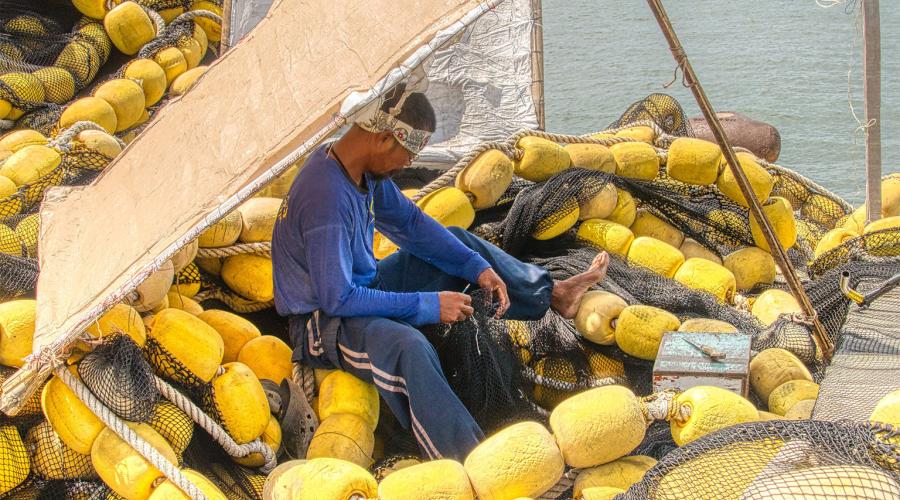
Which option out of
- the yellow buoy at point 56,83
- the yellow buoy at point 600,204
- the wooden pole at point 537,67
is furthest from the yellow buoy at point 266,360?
the yellow buoy at point 56,83

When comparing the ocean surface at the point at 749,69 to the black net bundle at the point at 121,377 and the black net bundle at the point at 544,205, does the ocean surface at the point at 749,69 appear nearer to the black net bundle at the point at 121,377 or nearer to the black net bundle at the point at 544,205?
the black net bundle at the point at 544,205

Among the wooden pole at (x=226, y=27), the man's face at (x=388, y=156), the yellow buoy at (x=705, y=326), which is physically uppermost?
the man's face at (x=388, y=156)

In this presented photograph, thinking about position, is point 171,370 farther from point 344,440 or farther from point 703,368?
point 703,368

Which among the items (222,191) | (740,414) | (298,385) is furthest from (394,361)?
(740,414)

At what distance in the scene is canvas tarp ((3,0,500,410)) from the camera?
9.56ft

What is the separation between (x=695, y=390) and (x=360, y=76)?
1364mm

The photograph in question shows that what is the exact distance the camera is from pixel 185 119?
11.0 feet

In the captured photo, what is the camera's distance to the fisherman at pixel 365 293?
133 inches

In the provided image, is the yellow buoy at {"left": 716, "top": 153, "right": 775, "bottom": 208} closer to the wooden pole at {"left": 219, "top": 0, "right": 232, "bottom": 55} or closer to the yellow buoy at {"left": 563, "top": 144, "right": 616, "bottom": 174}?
the yellow buoy at {"left": 563, "top": 144, "right": 616, "bottom": 174}

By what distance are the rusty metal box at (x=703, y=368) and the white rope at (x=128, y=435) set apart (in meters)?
1.58

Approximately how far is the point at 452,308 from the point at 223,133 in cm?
103

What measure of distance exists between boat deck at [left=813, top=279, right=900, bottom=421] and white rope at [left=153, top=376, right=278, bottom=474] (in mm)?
1818

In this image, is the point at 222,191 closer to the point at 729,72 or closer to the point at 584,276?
the point at 584,276

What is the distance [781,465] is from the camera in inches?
96.0
